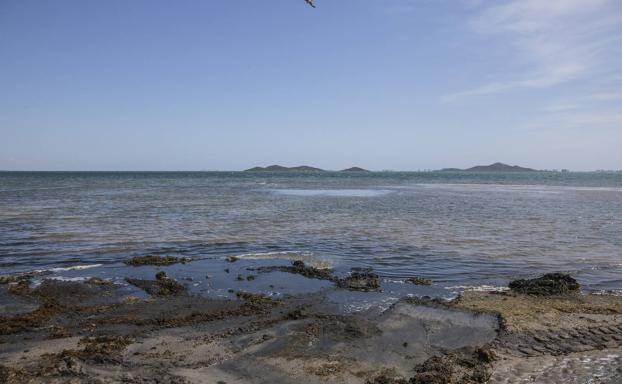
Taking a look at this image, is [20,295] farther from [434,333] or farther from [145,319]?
[434,333]

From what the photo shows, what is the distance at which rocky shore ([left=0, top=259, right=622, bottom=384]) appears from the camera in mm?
6730

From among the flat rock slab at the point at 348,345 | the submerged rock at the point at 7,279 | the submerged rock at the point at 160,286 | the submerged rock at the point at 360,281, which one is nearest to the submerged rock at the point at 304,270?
the submerged rock at the point at 360,281

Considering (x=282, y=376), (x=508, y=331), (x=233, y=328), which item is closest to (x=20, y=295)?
(x=233, y=328)

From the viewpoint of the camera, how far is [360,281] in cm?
1242

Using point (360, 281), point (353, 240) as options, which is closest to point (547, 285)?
point (360, 281)

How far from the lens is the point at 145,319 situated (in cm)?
918

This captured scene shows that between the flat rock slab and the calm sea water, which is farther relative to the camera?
the calm sea water

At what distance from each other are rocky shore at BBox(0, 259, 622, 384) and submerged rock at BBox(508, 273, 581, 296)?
0.05m

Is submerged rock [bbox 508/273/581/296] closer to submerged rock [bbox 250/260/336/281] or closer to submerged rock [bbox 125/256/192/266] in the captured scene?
submerged rock [bbox 250/260/336/281]

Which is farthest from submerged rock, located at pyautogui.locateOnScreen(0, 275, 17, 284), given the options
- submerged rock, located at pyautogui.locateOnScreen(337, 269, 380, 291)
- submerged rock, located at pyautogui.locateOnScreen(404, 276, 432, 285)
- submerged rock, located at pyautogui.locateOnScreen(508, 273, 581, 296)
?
submerged rock, located at pyautogui.locateOnScreen(508, 273, 581, 296)

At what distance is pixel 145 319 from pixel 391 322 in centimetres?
469

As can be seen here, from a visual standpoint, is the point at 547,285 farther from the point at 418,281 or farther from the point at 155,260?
the point at 155,260

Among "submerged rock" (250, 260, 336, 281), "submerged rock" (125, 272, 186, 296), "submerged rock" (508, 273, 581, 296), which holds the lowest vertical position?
"submerged rock" (125, 272, 186, 296)

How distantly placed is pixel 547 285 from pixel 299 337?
6992mm
